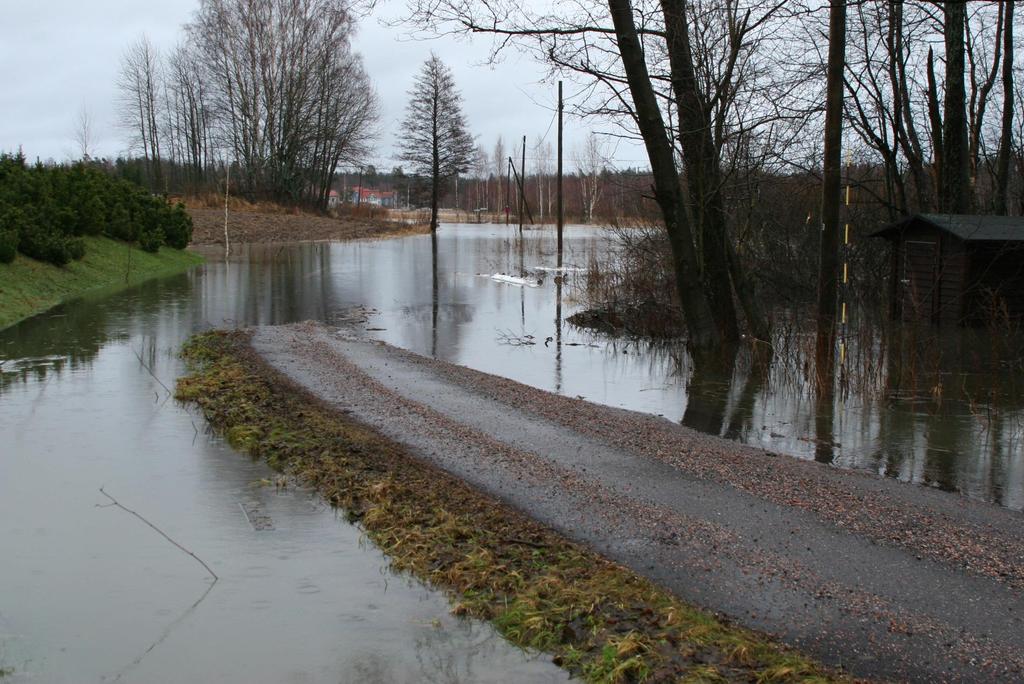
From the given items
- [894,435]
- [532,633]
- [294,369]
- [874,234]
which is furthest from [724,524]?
[874,234]

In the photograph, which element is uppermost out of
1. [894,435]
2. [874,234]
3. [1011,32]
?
[1011,32]

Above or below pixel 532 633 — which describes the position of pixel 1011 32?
above

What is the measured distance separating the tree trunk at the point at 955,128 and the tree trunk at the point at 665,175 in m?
7.67

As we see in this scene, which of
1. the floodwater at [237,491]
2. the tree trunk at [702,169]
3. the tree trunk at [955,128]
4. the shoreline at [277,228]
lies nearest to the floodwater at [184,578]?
the floodwater at [237,491]

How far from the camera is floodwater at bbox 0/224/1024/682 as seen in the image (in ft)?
15.0

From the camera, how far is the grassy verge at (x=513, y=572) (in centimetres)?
436

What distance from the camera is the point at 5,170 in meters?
25.0

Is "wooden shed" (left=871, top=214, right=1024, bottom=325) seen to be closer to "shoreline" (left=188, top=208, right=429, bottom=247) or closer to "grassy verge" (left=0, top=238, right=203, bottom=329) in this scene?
"grassy verge" (left=0, top=238, right=203, bottom=329)

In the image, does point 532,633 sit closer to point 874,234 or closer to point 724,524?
point 724,524

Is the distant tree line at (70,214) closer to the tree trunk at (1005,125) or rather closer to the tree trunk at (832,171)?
the tree trunk at (832,171)

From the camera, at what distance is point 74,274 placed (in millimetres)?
22656

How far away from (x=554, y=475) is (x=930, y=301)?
42.6ft

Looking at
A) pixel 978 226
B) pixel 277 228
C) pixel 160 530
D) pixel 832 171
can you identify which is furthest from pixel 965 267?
pixel 277 228

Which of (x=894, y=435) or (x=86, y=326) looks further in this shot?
(x=86, y=326)
